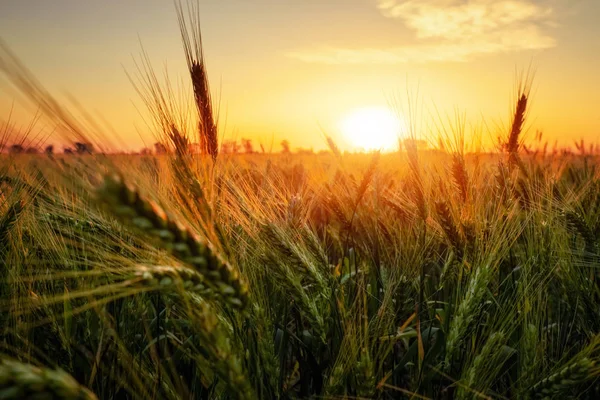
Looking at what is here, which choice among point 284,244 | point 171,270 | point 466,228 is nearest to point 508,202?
point 466,228

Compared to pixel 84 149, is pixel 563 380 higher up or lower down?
lower down

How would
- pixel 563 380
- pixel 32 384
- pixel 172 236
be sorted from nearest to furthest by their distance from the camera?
pixel 32 384
pixel 172 236
pixel 563 380

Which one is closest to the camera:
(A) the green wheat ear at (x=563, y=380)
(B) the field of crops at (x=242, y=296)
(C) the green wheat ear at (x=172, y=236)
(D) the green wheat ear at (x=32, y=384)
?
(D) the green wheat ear at (x=32, y=384)

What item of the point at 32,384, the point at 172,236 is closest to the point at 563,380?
the point at 172,236

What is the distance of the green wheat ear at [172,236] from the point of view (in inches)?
27.2

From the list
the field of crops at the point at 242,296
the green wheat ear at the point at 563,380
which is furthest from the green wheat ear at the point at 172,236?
the green wheat ear at the point at 563,380

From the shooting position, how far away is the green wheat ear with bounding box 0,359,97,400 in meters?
0.59

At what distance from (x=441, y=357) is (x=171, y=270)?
1580 mm

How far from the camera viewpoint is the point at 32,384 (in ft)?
1.95

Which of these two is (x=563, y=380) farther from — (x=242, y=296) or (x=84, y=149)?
(x=84, y=149)

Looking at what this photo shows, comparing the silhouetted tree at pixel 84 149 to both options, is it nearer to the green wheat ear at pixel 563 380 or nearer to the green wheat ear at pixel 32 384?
the green wheat ear at pixel 32 384

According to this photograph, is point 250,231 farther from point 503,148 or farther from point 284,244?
point 503,148

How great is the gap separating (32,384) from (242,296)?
0.45 meters

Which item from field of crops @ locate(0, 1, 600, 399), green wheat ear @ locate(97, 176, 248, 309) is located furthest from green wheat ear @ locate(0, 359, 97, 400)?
green wheat ear @ locate(97, 176, 248, 309)
